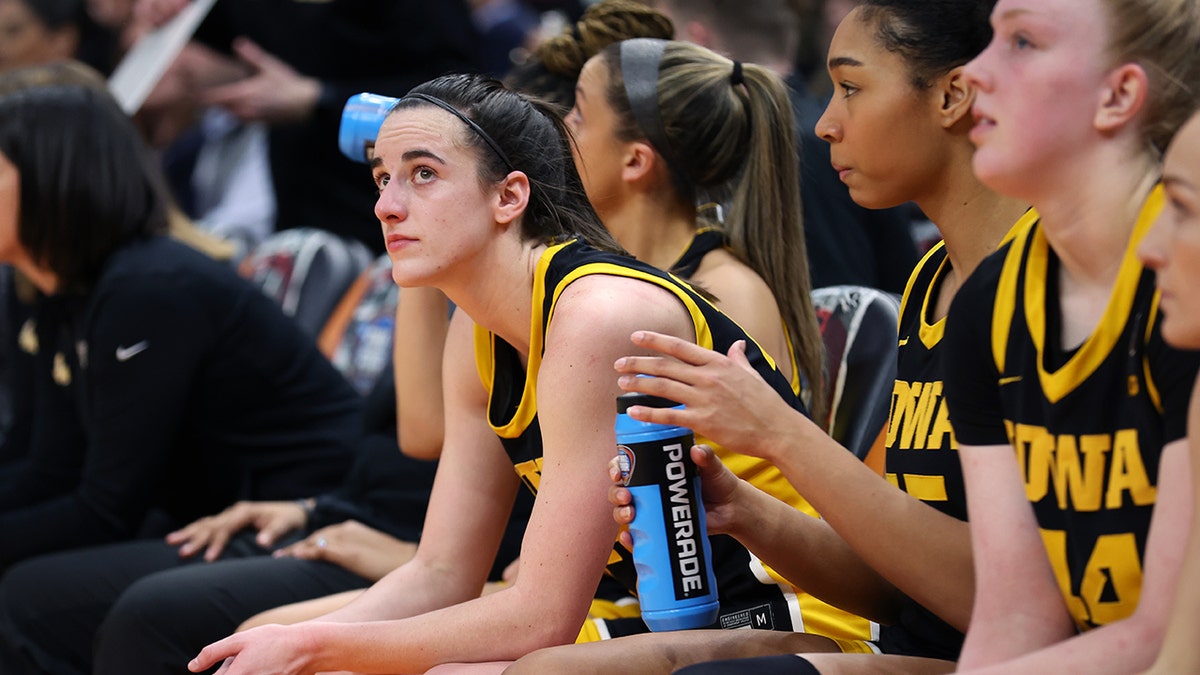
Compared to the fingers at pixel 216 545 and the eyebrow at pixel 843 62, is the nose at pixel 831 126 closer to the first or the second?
the eyebrow at pixel 843 62

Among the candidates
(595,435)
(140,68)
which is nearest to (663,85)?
(595,435)

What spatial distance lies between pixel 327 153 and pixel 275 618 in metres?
2.92

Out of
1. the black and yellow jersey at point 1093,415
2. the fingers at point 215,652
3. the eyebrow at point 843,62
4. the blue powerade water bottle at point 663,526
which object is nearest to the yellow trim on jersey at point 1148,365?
the black and yellow jersey at point 1093,415

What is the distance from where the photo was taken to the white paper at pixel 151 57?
15.3 feet

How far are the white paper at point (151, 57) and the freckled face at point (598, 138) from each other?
225cm

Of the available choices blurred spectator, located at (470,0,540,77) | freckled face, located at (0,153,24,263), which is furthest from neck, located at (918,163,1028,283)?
blurred spectator, located at (470,0,540,77)

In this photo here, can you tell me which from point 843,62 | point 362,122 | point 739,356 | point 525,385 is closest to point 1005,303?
point 739,356

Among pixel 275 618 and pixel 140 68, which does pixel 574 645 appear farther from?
pixel 140 68

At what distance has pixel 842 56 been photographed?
2.27 m

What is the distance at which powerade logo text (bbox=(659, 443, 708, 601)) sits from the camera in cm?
180

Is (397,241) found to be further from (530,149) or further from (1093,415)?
(1093,415)

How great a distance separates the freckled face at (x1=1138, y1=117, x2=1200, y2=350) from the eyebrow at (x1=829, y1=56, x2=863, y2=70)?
33.9 inches

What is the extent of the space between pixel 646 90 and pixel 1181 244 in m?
1.57

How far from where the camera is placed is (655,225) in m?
2.91
